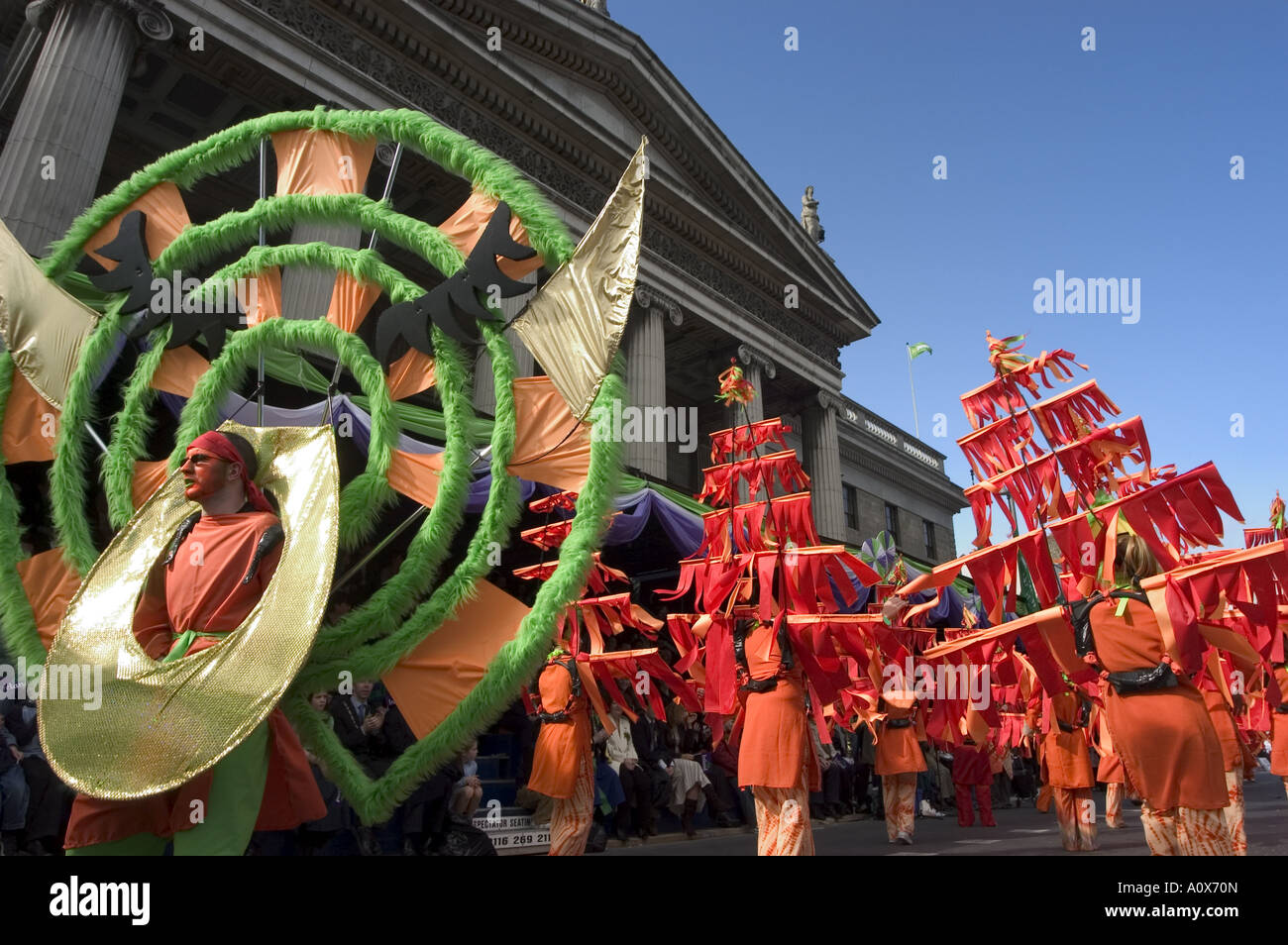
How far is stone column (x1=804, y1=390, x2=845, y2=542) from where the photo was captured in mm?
24859

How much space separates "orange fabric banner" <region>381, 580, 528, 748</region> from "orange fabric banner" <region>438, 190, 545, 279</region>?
1330 millimetres

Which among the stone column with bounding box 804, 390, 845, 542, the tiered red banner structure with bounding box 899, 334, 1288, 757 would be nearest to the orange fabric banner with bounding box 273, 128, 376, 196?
the tiered red banner structure with bounding box 899, 334, 1288, 757

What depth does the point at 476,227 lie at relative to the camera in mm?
3326

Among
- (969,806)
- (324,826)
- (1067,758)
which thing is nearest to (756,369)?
(969,806)

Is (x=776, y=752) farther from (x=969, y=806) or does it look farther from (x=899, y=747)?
(x=969, y=806)

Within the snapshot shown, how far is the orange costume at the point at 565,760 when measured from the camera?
23.5 ft

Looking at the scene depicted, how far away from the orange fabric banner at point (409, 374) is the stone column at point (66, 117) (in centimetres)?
942

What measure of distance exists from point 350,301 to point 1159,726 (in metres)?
4.86

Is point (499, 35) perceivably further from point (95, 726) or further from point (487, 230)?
point (95, 726)

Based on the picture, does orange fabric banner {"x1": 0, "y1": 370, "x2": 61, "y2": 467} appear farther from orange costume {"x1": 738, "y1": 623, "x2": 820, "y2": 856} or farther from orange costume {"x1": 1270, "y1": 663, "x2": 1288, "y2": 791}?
orange costume {"x1": 1270, "y1": 663, "x2": 1288, "y2": 791}

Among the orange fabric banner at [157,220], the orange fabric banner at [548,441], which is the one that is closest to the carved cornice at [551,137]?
the orange fabric banner at [157,220]

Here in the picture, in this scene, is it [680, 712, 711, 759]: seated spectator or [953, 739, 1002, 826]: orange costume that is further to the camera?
[680, 712, 711, 759]: seated spectator


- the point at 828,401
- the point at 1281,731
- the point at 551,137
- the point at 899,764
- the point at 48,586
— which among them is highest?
the point at 551,137
